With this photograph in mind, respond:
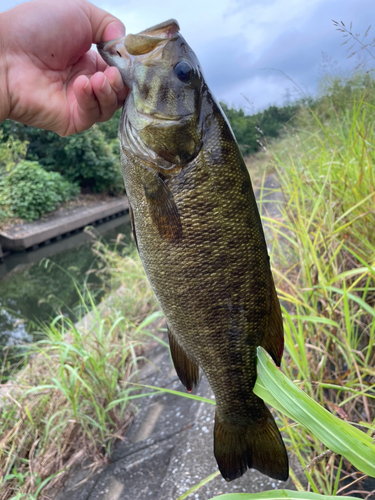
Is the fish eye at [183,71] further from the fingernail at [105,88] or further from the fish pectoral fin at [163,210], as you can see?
the fish pectoral fin at [163,210]

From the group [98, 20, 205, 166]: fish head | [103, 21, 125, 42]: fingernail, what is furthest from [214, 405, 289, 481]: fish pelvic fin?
[103, 21, 125, 42]: fingernail

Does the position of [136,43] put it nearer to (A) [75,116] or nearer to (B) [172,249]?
(A) [75,116]

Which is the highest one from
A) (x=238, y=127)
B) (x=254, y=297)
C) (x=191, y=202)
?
(x=238, y=127)

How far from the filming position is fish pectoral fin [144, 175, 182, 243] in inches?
44.1

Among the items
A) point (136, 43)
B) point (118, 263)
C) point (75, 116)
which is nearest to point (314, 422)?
point (136, 43)

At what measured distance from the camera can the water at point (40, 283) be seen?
625 centimetres

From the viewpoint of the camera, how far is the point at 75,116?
167 centimetres

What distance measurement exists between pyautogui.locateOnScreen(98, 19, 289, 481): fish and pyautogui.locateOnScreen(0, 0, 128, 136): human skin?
389mm

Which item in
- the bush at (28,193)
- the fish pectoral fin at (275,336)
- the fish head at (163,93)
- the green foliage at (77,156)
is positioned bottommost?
the fish pectoral fin at (275,336)

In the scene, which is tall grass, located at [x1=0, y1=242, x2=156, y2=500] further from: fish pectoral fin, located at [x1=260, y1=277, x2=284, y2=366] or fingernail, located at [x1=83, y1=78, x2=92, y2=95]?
fingernail, located at [x1=83, y1=78, x2=92, y2=95]

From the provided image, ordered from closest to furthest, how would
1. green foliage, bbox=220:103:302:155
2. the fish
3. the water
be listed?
the fish, green foliage, bbox=220:103:302:155, the water

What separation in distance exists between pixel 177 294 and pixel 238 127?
21498 millimetres

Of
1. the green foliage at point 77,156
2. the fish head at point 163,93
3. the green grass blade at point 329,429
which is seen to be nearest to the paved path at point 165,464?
the green grass blade at point 329,429

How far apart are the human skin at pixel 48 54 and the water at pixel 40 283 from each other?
2.80 metres
